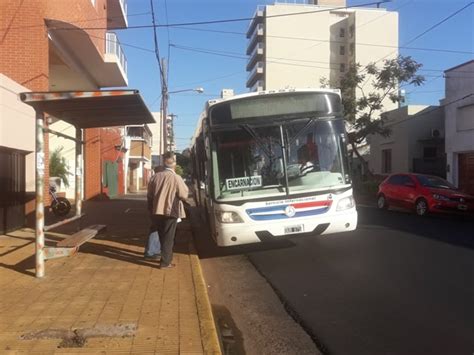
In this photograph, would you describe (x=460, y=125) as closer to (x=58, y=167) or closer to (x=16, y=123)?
(x=58, y=167)

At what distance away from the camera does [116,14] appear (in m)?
26.3

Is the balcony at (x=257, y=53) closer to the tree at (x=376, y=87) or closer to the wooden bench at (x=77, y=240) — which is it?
the tree at (x=376, y=87)

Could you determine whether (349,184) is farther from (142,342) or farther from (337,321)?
(142,342)

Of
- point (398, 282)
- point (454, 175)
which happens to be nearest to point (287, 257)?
point (398, 282)

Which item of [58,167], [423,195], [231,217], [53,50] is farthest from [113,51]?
[231,217]

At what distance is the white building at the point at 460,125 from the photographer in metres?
26.2

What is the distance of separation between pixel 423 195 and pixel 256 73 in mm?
64526

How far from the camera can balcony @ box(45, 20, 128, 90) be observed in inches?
660

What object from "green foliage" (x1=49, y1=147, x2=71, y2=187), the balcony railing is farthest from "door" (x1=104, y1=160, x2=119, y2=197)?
the balcony railing

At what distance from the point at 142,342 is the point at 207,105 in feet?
17.9

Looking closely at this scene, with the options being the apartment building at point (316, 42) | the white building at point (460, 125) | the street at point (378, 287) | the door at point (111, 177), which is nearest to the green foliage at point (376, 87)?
the white building at point (460, 125)

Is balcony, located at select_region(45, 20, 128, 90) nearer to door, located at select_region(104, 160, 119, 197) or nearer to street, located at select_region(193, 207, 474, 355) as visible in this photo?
door, located at select_region(104, 160, 119, 197)

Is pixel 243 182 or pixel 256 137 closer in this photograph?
pixel 243 182

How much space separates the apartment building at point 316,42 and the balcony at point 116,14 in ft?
161
